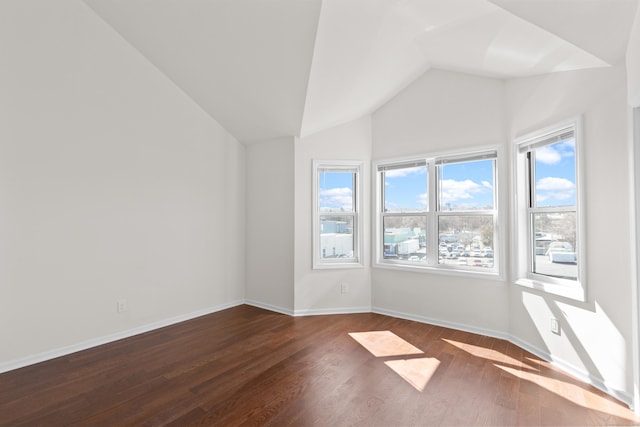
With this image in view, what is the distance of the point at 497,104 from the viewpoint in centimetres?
325

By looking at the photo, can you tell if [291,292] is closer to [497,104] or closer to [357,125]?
[357,125]

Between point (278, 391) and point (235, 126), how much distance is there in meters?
3.35

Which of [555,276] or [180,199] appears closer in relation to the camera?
[555,276]

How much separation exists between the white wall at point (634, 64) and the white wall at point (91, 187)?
13.6ft

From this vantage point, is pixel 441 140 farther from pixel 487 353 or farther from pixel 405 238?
pixel 487 353

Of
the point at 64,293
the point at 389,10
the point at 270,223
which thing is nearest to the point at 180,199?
the point at 270,223

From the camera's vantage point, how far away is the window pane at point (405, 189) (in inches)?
152

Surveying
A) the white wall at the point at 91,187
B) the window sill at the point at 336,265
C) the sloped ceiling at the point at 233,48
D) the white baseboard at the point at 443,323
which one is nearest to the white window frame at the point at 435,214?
the window sill at the point at 336,265

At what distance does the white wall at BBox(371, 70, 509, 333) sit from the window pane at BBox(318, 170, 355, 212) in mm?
510

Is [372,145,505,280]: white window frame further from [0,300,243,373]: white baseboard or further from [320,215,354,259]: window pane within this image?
[0,300,243,373]: white baseboard

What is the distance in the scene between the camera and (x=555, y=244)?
2754mm

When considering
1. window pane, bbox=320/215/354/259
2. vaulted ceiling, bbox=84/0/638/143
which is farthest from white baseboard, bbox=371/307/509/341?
vaulted ceiling, bbox=84/0/638/143

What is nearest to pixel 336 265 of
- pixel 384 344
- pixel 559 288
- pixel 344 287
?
pixel 344 287

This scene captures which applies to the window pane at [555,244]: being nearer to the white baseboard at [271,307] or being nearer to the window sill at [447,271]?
the window sill at [447,271]
